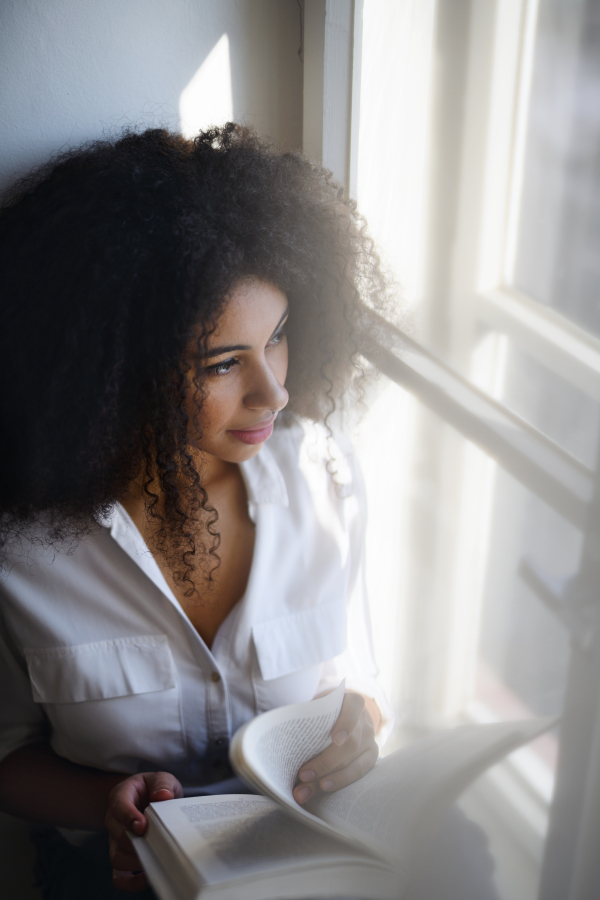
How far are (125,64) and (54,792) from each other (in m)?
1.02

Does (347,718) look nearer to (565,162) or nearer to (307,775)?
(307,775)

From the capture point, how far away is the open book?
23.3 inches

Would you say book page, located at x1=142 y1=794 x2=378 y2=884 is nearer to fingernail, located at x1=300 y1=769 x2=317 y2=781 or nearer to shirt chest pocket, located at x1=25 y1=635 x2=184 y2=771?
fingernail, located at x1=300 y1=769 x2=317 y2=781

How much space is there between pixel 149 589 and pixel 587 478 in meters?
0.57

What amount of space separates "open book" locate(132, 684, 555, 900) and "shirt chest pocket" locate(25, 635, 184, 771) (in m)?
0.16

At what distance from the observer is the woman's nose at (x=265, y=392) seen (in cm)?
75

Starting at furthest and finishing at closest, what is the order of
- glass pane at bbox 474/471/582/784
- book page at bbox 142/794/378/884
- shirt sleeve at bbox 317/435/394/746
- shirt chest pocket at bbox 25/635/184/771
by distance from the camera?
shirt sleeve at bbox 317/435/394/746 → shirt chest pocket at bbox 25/635/184/771 → glass pane at bbox 474/471/582/784 → book page at bbox 142/794/378/884

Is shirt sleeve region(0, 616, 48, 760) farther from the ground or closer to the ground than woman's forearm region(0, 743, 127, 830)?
farther from the ground

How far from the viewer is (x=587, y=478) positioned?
2.15 feet

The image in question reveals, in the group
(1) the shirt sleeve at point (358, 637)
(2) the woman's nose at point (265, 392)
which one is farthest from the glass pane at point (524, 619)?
(2) the woman's nose at point (265, 392)

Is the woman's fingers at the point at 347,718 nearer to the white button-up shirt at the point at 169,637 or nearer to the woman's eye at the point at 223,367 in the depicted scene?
the white button-up shirt at the point at 169,637

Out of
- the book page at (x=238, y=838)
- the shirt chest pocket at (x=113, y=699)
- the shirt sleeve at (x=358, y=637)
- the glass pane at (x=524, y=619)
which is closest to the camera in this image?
the book page at (x=238, y=838)

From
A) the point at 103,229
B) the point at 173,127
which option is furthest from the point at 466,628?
the point at 173,127

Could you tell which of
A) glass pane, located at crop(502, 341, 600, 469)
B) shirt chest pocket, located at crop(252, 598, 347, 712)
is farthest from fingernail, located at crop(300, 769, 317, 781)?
glass pane, located at crop(502, 341, 600, 469)
